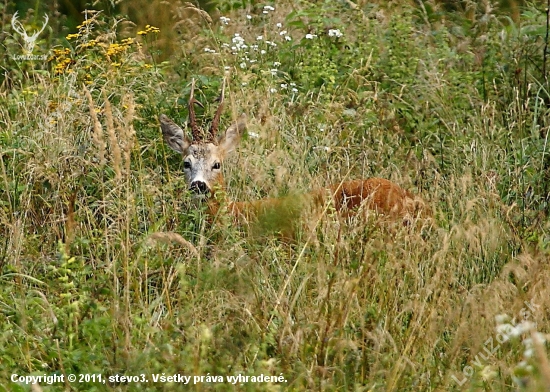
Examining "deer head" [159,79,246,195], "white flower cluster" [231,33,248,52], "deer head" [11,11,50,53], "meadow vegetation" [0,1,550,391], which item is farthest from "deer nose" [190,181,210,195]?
"deer head" [11,11,50,53]

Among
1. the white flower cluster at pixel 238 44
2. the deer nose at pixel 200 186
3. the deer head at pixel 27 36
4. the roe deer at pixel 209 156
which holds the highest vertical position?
the white flower cluster at pixel 238 44

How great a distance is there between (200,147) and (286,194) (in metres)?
1.60

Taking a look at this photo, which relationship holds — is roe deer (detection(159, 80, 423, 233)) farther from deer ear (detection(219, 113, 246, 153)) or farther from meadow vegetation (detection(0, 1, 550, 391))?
meadow vegetation (detection(0, 1, 550, 391))

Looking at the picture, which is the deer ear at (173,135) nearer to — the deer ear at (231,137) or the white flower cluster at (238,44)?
the deer ear at (231,137)

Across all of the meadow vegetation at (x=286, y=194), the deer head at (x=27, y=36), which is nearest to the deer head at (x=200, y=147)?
Result: the meadow vegetation at (x=286, y=194)

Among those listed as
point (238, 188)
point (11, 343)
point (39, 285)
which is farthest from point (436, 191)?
point (11, 343)

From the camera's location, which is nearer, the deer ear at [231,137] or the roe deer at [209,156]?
the roe deer at [209,156]

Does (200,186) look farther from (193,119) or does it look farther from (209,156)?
(193,119)

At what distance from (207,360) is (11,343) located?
85 centimetres

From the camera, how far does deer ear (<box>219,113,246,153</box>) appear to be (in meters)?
5.98

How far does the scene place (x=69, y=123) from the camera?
575 cm

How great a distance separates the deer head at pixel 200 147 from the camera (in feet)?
20.2

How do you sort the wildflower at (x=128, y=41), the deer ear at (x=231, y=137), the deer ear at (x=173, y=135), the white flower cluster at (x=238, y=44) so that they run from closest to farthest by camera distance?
the deer ear at (x=231, y=137) < the deer ear at (x=173, y=135) < the wildflower at (x=128, y=41) < the white flower cluster at (x=238, y=44)

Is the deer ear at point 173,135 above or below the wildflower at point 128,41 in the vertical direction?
below
